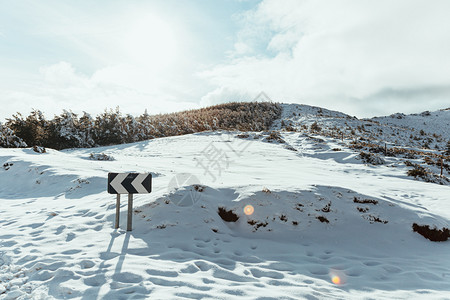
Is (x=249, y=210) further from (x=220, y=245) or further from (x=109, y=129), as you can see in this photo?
(x=109, y=129)

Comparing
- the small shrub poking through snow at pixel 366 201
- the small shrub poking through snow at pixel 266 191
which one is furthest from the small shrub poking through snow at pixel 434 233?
the small shrub poking through snow at pixel 266 191

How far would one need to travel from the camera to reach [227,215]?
6320 mm

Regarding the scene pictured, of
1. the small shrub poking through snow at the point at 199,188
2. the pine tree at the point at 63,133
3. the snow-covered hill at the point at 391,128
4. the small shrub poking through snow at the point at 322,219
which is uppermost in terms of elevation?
the snow-covered hill at the point at 391,128

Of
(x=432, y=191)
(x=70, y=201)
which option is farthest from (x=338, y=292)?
(x=432, y=191)

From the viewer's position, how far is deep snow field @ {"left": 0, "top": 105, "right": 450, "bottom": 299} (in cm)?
355

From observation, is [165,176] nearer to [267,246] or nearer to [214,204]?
[214,204]

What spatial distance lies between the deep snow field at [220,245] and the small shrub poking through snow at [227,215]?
0.09m

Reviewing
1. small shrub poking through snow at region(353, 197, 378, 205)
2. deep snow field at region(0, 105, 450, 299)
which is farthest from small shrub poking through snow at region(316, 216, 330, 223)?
small shrub poking through snow at region(353, 197, 378, 205)

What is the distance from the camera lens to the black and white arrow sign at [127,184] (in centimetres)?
520

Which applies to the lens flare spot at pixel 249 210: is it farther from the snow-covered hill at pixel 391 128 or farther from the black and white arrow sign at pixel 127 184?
the snow-covered hill at pixel 391 128

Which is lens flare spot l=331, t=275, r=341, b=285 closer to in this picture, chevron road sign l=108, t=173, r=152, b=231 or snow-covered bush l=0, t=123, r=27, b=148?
chevron road sign l=108, t=173, r=152, b=231

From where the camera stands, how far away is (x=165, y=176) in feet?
34.6

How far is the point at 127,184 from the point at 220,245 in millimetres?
2465

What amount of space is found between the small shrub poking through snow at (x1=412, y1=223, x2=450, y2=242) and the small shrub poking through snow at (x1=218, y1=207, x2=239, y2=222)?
4.57 meters
